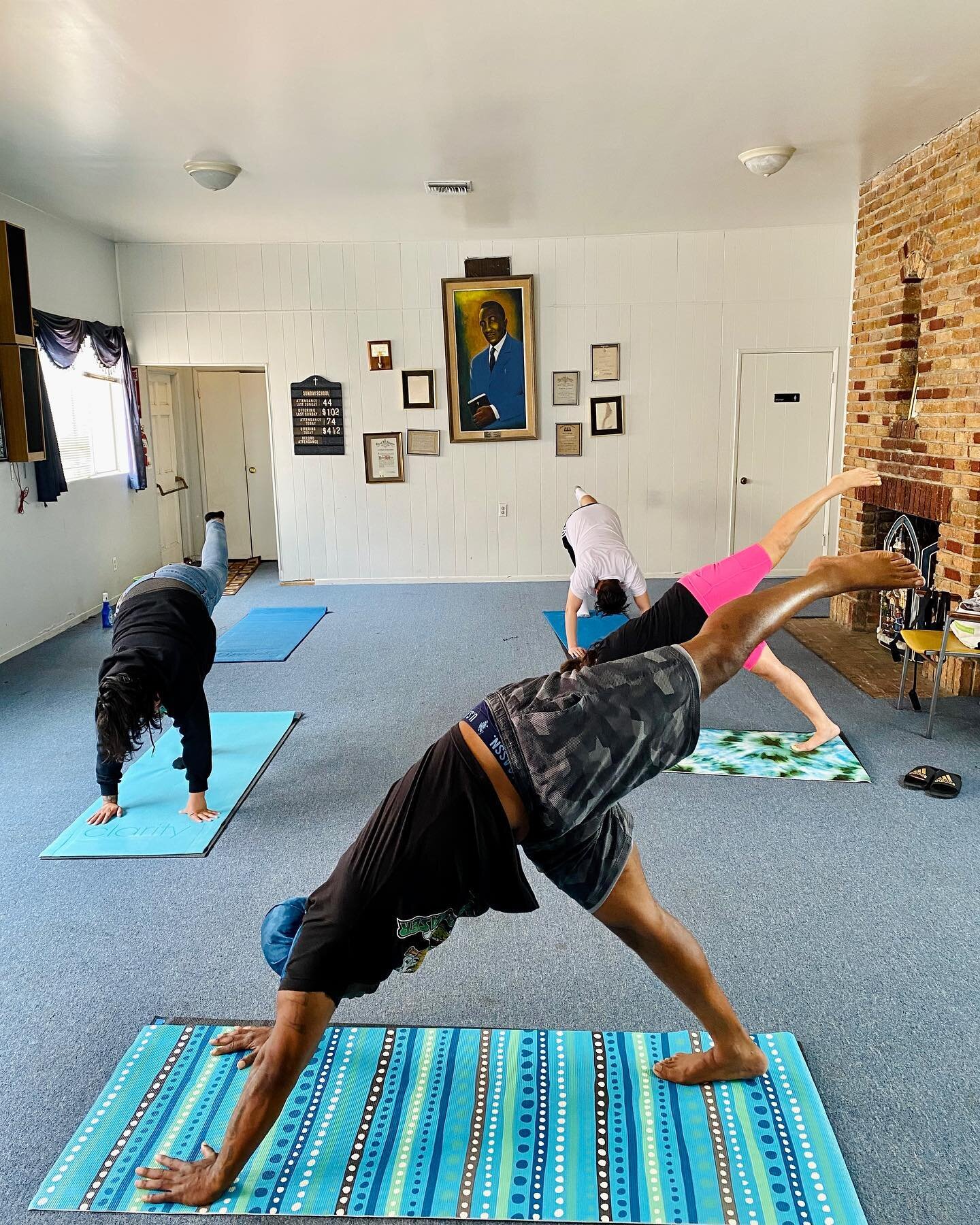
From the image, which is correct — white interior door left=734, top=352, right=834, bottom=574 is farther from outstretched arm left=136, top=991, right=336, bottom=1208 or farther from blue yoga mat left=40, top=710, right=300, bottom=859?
outstretched arm left=136, top=991, right=336, bottom=1208

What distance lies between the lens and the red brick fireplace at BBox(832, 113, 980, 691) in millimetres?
4680

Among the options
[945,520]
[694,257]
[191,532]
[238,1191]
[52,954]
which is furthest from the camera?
[191,532]

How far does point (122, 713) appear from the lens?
9.18ft

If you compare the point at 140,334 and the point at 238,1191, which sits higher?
the point at 140,334

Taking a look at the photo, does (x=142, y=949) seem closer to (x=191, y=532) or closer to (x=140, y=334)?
(x=140, y=334)

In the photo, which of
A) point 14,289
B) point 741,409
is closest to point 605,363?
point 741,409

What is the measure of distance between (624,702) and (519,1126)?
1077 millimetres

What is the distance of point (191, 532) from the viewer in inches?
364

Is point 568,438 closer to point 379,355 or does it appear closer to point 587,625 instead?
point 379,355

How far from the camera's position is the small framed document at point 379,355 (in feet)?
24.9

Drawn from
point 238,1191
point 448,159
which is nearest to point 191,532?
point 448,159

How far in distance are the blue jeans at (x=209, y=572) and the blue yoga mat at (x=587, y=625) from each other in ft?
7.85

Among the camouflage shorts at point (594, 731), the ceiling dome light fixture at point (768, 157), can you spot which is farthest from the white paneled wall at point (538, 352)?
the camouflage shorts at point (594, 731)

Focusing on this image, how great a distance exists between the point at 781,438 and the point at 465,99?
4.41 metres
